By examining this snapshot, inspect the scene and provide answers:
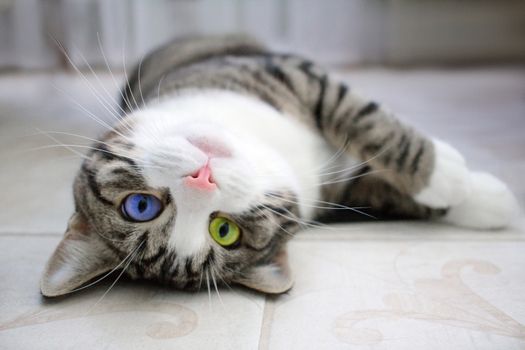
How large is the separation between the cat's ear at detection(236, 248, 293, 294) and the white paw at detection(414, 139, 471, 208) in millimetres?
409

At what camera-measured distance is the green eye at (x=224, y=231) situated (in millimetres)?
1048

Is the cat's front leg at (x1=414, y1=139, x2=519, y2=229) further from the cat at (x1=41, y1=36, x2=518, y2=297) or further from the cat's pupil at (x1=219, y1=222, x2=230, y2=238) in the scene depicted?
the cat's pupil at (x1=219, y1=222, x2=230, y2=238)

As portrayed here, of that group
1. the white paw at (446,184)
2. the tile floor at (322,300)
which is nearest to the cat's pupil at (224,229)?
the tile floor at (322,300)

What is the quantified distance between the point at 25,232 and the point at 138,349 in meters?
0.61

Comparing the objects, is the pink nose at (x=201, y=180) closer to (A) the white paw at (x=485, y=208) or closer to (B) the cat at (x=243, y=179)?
(B) the cat at (x=243, y=179)

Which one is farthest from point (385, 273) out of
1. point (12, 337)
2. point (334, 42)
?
point (334, 42)

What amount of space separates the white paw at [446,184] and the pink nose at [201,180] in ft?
1.83

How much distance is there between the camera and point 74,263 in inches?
40.6

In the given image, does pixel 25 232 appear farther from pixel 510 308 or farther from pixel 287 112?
pixel 510 308

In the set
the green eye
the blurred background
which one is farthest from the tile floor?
the blurred background

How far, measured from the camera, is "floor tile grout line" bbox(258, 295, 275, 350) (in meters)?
0.92

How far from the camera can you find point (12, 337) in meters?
0.94

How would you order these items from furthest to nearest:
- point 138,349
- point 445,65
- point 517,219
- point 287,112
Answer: point 445,65 → point 287,112 → point 517,219 → point 138,349

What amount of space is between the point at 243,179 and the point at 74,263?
1.13ft
